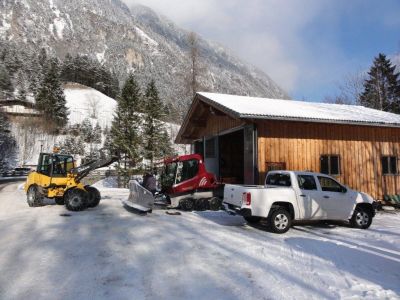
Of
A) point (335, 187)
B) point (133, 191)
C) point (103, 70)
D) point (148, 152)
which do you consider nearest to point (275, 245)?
point (335, 187)

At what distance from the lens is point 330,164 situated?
17.1m

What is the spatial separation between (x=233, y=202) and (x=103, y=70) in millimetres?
86245

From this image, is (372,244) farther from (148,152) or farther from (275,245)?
(148,152)

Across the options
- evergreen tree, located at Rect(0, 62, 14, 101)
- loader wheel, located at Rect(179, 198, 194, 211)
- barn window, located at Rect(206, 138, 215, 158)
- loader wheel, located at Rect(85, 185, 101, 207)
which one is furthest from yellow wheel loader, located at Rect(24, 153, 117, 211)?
evergreen tree, located at Rect(0, 62, 14, 101)

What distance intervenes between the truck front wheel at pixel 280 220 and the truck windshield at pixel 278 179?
1.05 meters

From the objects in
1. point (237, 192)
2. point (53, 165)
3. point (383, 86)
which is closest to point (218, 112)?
point (53, 165)

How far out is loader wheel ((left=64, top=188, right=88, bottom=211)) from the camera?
46.2 ft

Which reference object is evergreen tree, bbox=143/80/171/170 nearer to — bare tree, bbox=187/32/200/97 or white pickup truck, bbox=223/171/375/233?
bare tree, bbox=187/32/200/97

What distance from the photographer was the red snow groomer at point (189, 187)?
48.6 feet

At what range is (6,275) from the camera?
6172 mm

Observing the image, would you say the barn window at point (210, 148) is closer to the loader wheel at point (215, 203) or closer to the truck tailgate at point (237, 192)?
the loader wheel at point (215, 203)

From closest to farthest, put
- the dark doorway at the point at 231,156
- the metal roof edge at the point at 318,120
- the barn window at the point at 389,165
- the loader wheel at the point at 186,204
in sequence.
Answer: the loader wheel at the point at 186,204 → the metal roof edge at the point at 318,120 → the barn window at the point at 389,165 → the dark doorway at the point at 231,156

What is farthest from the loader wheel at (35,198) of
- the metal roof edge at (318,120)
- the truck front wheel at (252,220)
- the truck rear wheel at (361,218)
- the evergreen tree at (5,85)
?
the evergreen tree at (5,85)

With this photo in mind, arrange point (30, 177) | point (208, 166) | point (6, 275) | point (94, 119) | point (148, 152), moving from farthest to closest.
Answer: point (94, 119) → point (148, 152) → point (208, 166) → point (30, 177) → point (6, 275)
